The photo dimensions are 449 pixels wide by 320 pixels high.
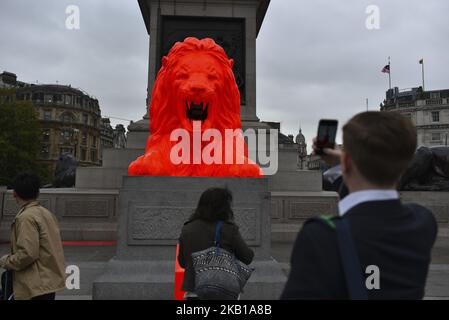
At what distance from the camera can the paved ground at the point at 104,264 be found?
5438 millimetres

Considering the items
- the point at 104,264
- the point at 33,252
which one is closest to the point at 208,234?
the point at 33,252

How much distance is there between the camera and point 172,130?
6020 millimetres

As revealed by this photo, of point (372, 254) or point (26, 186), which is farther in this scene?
point (26, 186)

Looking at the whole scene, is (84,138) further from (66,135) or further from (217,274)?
(217,274)

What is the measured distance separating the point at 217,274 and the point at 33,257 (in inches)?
58.8

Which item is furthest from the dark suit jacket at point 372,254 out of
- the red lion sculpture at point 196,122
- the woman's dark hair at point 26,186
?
the red lion sculpture at point 196,122

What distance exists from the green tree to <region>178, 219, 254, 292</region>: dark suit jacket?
117 ft

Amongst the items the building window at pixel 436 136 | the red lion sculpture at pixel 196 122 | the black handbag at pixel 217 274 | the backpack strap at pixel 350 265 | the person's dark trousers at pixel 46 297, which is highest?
the building window at pixel 436 136

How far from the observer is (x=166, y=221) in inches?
209

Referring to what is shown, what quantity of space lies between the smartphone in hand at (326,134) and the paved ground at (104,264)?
177 inches

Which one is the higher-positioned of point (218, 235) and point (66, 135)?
point (66, 135)

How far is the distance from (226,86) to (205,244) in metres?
3.62

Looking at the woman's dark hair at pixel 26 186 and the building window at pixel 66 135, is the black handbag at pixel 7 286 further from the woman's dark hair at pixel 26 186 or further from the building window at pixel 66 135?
the building window at pixel 66 135

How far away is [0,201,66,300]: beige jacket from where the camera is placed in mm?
3059
